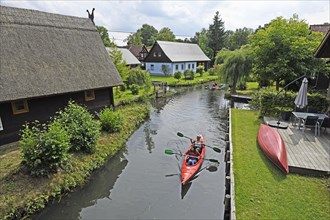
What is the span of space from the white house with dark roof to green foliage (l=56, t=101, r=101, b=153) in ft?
94.6

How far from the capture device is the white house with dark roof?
38688 millimetres

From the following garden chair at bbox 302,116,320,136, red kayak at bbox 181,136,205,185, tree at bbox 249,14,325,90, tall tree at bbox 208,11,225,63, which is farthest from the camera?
tall tree at bbox 208,11,225,63

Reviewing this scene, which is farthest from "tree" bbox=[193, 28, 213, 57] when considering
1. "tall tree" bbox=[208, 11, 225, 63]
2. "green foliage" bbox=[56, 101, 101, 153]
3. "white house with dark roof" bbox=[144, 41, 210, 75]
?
"green foliage" bbox=[56, 101, 101, 153]

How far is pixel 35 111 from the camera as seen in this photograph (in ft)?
38.9

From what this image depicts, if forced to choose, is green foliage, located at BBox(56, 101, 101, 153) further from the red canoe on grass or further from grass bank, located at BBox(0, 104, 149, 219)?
the red canoe on grass

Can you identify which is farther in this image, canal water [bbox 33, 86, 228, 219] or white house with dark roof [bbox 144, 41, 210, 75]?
white house with dark roof [bbox 144, 41, 210, 75]

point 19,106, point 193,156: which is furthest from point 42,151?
point 193,156

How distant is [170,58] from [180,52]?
537cm

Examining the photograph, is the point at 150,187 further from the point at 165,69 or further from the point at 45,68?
the point at 165,69

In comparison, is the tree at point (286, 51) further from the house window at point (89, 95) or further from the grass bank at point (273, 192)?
the house window at point (89, 95)

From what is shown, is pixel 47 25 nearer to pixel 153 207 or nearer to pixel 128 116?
pixel 128 116

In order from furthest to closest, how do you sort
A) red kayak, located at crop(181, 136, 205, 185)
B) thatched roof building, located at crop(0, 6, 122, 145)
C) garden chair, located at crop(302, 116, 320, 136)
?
garden chair, located at crop(302, 116, 320, 136), thatched roof building, located at crop(0, 6, 122, 145), red kayak, located at crop(181, 136, 205, 185)

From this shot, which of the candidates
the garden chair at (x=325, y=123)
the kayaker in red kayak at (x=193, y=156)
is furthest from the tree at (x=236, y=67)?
the kayaker in red kayak at (x=193, y=156)

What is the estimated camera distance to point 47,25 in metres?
14.4
